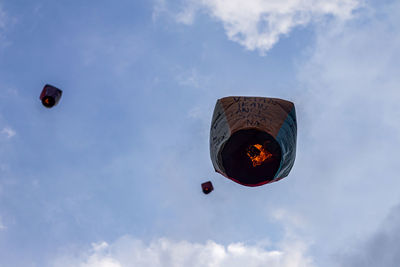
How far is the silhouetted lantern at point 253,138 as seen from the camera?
6434 millimetres

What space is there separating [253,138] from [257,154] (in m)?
0.46

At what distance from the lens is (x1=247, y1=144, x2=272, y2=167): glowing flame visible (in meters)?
6.71

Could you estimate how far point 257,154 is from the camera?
683 centimetres

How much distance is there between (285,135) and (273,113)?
0.47 m

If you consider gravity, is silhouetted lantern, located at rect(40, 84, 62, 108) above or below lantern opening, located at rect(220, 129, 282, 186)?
above

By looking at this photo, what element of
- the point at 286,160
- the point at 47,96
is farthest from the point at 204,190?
the point at 47,96

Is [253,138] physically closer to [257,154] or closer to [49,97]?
[257,154]

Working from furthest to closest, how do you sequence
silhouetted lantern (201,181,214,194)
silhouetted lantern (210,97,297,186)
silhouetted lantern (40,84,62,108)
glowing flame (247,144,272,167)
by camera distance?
silhouetted lantern (201,181,214,194) < silhouetted lantern (40,84,62,108) < glowing flame (247,144,272,167) < silhouetted lantern (210,97,297,186)

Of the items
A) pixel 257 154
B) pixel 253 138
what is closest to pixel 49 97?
pixel 253 138

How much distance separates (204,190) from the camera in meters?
10.5

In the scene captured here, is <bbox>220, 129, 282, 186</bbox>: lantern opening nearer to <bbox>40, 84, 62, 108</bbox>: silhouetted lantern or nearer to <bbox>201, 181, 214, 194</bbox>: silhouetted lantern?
<bbox>201, 181, 214, 194</bbox>: silhouetted lantern

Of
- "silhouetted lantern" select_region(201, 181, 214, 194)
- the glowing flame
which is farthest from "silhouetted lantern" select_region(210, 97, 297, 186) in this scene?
"silhouetted lantern" select_region(201, 181, 214, 194)

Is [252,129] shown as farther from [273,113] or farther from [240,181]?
[240,181]

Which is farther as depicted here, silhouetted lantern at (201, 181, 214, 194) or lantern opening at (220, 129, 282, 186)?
silhouetted lantern at (201, 181, 214, 194)
